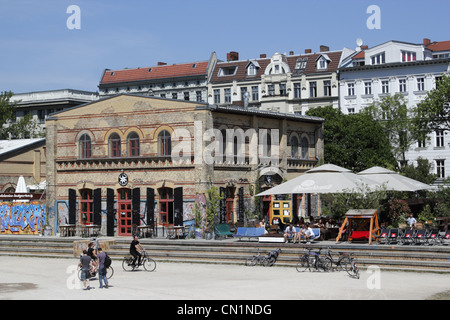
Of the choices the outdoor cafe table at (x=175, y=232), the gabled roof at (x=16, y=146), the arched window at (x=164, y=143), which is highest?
the gabled roof at (x=16, y=146)

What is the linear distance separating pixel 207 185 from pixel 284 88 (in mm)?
53094

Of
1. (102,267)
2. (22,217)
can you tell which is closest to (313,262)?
(102,267)

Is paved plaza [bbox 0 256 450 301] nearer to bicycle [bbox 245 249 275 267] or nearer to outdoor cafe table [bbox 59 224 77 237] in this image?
bicycle [bbox 245 249 275 267]

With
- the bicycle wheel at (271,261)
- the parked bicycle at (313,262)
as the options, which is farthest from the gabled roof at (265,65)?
the parked bicycle at (313,262)

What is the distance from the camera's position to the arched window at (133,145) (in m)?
44.1

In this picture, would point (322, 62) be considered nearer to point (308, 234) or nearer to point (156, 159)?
point (156, 159)

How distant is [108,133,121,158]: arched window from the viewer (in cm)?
4478

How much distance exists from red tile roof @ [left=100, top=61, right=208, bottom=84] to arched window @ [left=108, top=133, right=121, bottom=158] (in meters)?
54.2

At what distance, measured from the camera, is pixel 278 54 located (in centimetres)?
9294

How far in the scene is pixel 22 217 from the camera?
156 feet

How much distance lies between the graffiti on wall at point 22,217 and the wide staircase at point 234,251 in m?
4.30

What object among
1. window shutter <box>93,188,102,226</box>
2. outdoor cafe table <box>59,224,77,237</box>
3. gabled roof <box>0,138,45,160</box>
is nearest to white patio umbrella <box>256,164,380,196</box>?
window shutter <box>93,188,102,226</box>

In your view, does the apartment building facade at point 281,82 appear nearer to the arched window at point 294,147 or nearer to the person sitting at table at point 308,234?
the arched window at point 294,147
